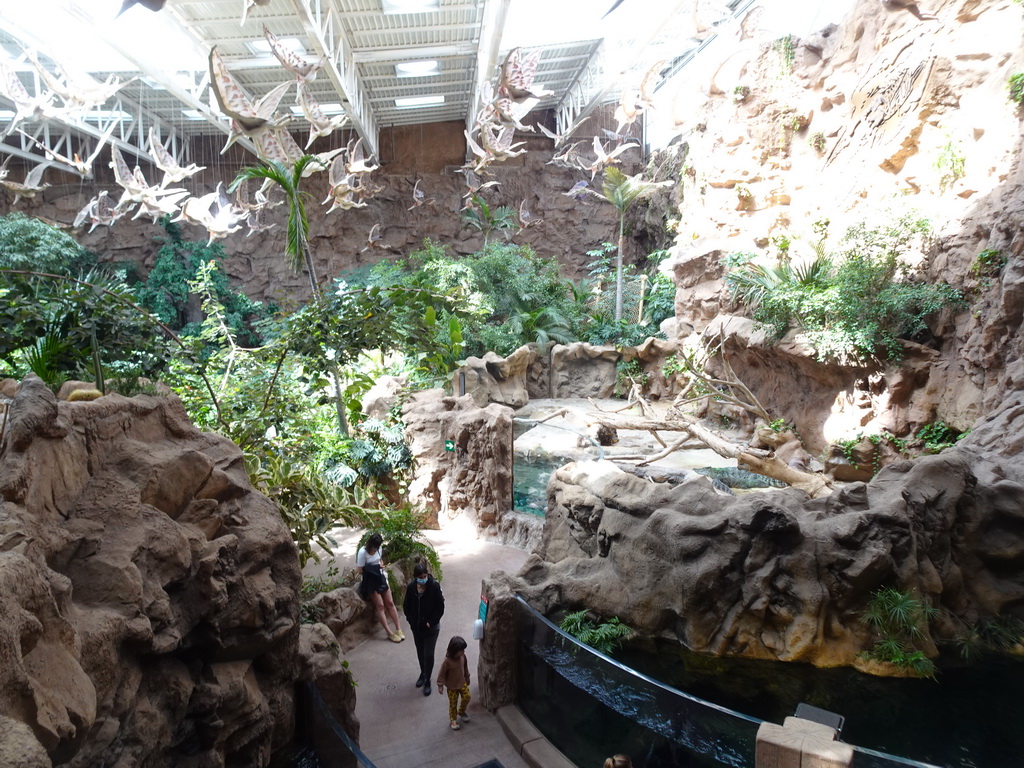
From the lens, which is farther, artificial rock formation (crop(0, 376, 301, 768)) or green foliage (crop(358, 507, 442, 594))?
green foliage (crop(358, 507, 442, 594))

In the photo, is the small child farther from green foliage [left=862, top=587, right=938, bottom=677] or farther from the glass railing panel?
green foliage [left=862, top=587, right=938, bottom=677]

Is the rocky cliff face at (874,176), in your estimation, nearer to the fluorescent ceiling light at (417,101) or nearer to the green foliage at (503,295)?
the green foliage at (503,295)

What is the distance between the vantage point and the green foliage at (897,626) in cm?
470

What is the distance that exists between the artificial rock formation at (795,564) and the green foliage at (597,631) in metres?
0.11

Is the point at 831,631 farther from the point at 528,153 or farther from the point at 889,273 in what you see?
the point at 528,153

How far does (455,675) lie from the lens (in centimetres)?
436

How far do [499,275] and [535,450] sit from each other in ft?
25.6

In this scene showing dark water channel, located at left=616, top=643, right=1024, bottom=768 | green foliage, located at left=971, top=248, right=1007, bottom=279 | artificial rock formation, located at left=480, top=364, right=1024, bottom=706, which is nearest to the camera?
dark water channel, located at left=616, top=643, right=1024, bottom=768

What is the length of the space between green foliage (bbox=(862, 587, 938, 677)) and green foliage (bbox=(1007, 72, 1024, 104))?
7434 millimetres

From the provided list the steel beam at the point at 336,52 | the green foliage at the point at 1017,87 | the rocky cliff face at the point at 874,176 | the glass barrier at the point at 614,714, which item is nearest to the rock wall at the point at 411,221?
the steel beam at the point at 336,52

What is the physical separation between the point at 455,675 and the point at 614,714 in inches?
48.4

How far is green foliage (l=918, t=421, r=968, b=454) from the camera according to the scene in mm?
8389

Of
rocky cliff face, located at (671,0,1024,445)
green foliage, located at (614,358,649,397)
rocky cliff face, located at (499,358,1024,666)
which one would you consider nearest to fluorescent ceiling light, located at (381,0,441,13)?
rocky cliff face, located at (671,0,1024,445)

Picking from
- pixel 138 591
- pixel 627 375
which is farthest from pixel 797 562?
pixel 627 375
